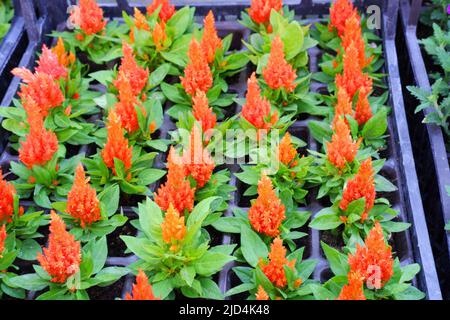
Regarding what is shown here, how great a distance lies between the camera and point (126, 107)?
284 centimetres

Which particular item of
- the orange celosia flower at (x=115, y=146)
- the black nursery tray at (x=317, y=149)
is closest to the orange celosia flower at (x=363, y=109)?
the black nursery tray at (x=317, y=149)

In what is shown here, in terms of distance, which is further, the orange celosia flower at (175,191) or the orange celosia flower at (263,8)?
the orange celosia flower at (263,8)

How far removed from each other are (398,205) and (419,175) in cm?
45

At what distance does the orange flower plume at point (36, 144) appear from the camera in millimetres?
2717

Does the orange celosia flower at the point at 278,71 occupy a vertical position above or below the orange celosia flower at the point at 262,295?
above

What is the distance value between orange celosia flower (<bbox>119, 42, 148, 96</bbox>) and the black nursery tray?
21 cm

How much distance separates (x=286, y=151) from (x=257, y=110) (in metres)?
0.23

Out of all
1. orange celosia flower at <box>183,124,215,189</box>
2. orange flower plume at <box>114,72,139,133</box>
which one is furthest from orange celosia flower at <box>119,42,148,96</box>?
orange celosia flower at <box>183,124,215,189</box>

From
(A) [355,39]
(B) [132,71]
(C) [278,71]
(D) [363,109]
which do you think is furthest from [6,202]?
(A) [355,39]

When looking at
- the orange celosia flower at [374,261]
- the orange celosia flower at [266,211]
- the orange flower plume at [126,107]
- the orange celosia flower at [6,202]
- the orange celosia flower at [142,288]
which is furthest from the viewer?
the orange flower plume at [126,107]

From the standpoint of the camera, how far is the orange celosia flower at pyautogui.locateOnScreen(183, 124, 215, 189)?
263 cm

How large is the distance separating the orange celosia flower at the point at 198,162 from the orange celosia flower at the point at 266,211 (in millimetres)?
225

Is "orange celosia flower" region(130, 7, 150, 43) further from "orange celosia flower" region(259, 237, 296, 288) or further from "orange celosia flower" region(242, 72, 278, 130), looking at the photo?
"orange celosia flower" region(259, 237, 296, 288)

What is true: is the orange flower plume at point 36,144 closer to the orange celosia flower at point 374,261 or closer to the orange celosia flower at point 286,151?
the orange celosia flower at point 286,151
